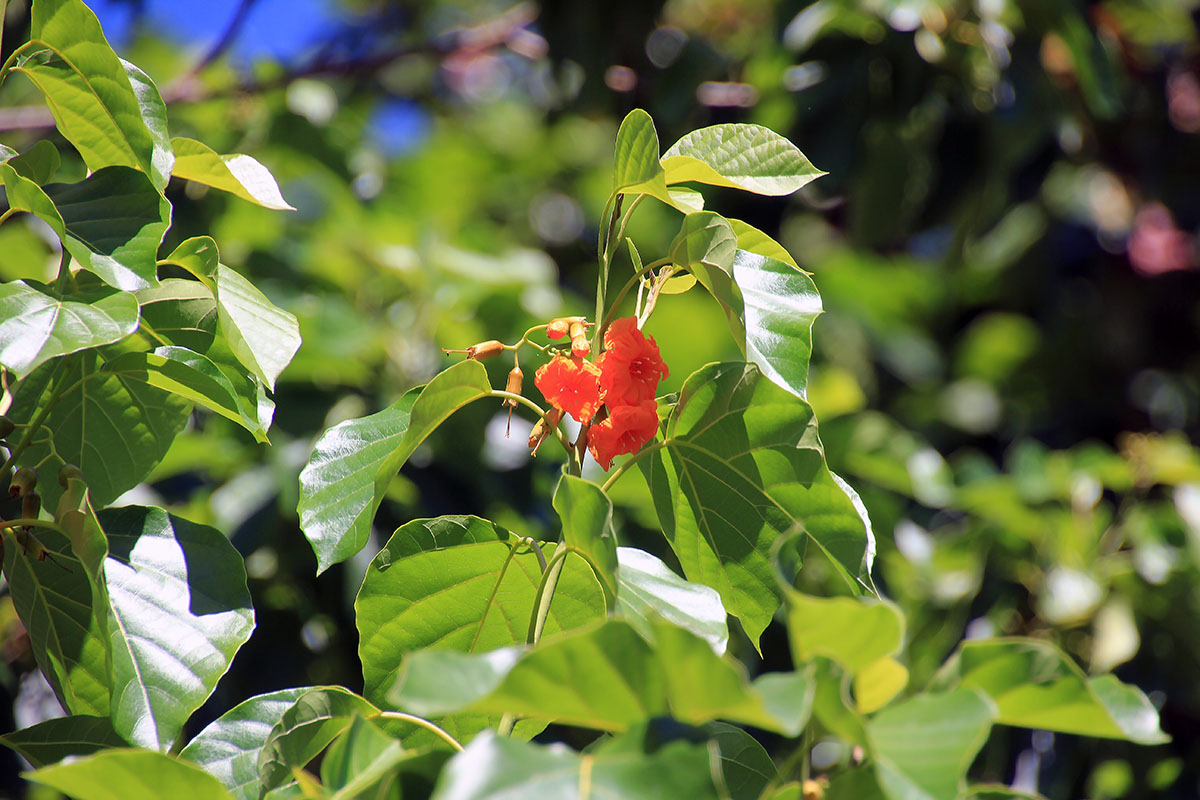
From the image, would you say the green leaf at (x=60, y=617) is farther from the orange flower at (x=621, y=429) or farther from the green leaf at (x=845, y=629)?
the green leaf at (x=845, y=629)

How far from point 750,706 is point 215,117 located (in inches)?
80.0

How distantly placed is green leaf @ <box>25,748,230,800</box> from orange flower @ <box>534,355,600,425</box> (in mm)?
286

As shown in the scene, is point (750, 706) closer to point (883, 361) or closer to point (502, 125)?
point (883, 361)

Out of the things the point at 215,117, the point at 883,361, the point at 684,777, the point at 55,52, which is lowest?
the point at 883,361

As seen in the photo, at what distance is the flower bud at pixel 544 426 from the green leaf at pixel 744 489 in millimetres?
70

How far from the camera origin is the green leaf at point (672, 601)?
0.57 metres

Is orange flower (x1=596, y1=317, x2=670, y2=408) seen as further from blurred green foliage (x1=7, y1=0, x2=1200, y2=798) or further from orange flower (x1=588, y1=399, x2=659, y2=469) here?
blurred green foliage (x1=7, y1=0, x2=1200, y2=798)

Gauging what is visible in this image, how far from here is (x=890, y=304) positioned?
2.86 m

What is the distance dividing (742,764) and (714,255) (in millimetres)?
327

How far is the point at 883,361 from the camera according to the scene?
2.79m

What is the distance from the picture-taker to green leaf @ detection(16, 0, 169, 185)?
0.65 meters

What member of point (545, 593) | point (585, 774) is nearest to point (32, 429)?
point (545, 593)

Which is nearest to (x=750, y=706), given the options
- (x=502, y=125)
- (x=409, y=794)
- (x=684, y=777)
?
(x=684, y=777)

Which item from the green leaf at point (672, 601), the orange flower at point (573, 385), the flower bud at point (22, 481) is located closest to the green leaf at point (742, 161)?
the orange flower at point (573, 385)
